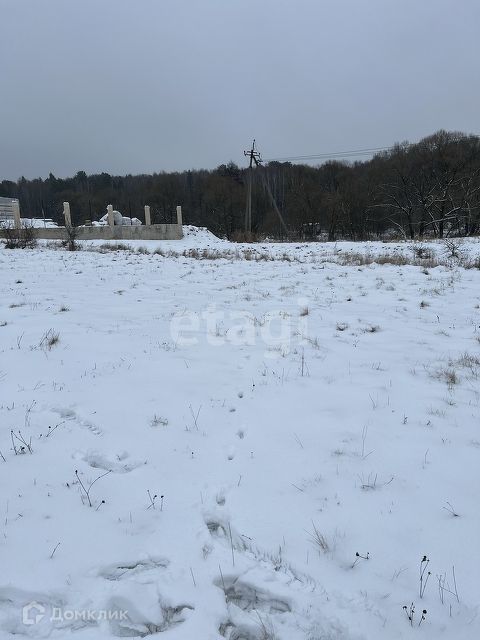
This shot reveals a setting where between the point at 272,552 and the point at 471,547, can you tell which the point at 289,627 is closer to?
the point at 272,552

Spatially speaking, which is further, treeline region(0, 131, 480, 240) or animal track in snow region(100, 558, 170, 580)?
treeline region(0, 131, 480, 240)

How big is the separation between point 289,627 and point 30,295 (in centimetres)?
842

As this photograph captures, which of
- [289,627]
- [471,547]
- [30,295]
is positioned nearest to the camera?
[289,627]

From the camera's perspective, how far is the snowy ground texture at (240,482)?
1.83 m

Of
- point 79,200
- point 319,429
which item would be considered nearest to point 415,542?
point 319,429

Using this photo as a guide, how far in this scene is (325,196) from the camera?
5484 cm

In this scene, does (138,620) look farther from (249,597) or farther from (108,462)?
(108,462)

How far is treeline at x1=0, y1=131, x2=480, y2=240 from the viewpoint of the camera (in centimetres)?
4331

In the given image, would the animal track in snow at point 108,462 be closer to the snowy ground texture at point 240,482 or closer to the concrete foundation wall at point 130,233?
the snowy ground texture at point 240,482

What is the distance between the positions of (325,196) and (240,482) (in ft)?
186

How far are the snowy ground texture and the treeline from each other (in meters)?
29.9

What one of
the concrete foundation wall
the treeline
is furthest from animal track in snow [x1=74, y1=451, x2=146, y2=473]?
the concrete foundation wall

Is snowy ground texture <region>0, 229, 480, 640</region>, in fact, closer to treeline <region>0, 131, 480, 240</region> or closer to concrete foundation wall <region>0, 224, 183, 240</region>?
treeline <region>0, 131, 480, 240</region>

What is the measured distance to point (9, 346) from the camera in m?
5.03
